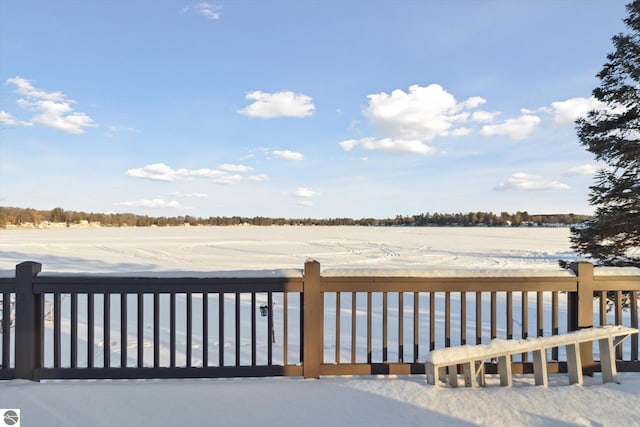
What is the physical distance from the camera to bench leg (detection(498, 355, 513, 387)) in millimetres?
3051

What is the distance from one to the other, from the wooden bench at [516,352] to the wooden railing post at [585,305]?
161 mm

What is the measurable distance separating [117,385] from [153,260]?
15.3 metres

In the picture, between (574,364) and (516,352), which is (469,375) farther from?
(574,364)

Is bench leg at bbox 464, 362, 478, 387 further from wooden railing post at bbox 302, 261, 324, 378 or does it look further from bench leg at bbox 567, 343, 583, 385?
wooden railing post at bbox 302, 261, 324, 378

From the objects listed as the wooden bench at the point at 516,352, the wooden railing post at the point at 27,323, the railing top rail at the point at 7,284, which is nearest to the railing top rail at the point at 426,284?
the wooden bench at the point at 516,352

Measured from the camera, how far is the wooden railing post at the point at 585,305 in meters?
3.32

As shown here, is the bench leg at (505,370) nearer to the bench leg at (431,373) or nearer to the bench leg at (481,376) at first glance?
the bench leg at (481,376)

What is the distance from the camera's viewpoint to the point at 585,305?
3.34 m

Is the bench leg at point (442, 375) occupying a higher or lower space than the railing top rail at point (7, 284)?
lower

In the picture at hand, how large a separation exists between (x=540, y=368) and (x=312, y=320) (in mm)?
1889

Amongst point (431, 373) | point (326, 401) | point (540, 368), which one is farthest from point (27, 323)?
point (540, 368)

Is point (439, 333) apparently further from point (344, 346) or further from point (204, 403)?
point (204, 403)

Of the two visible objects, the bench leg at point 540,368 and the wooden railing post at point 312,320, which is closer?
the bench leg at point 540,368

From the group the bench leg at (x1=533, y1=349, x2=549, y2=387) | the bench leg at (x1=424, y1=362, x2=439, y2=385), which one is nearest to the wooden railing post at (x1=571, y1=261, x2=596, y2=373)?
the bench leg at (x1=533, y1=349, x2=549, y2=387)
